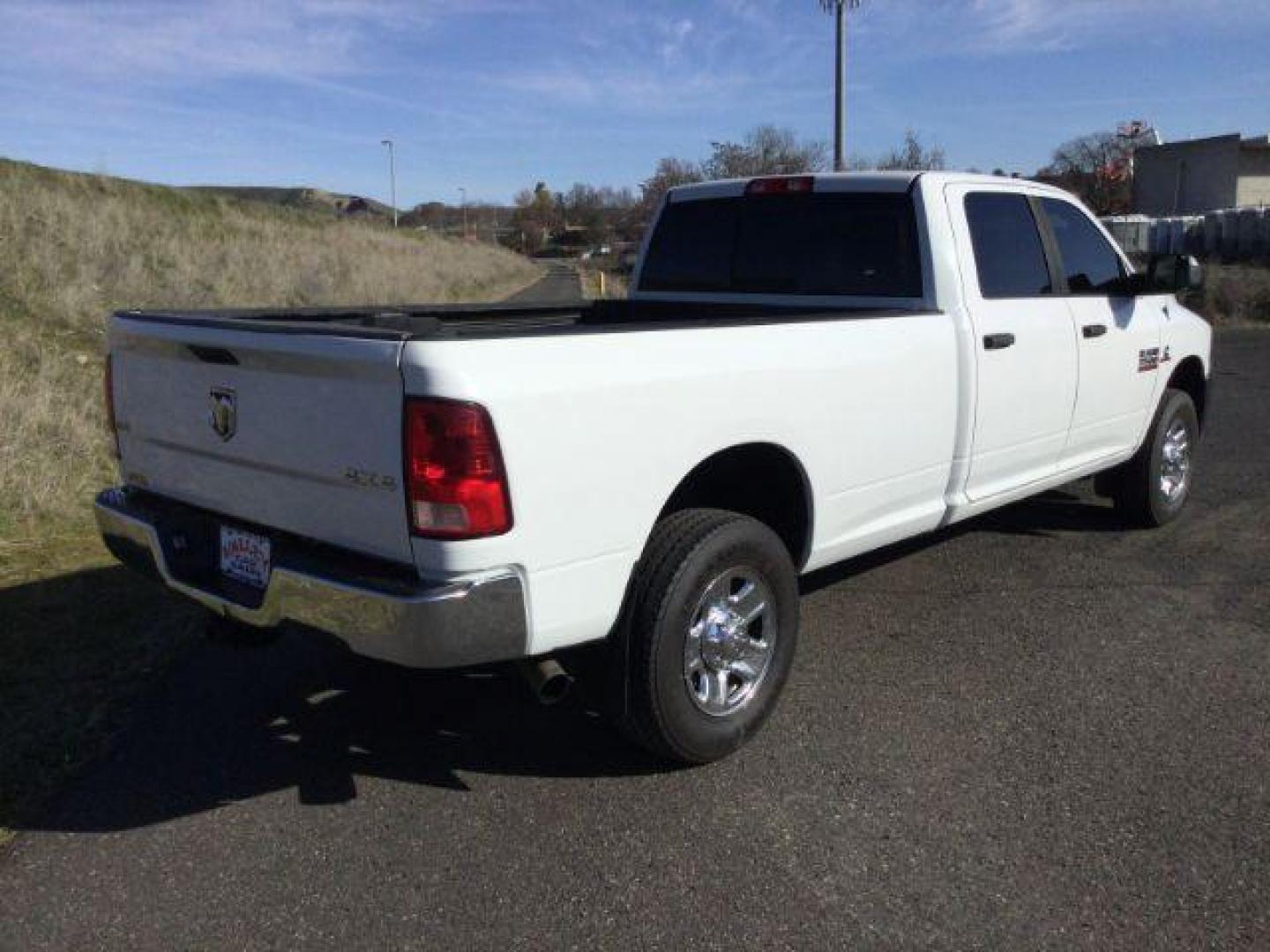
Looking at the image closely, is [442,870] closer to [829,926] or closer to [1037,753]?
[829,926]

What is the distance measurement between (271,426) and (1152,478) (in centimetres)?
504

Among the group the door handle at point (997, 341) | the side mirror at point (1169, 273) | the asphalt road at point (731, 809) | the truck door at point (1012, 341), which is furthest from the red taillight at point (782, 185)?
the side mirror at point (1169, 273)

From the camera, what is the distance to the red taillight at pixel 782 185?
16.4 ft

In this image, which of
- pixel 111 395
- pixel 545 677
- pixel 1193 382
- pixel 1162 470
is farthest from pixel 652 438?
pixel 1193 382

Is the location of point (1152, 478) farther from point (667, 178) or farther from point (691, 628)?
point (667, 178)

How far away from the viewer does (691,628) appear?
11.3ft

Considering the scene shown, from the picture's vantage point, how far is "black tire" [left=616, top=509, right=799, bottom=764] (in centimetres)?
329

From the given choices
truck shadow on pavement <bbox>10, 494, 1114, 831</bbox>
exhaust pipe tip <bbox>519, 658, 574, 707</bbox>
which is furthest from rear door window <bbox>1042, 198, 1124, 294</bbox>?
exhaust pipe tip <bbox>519, 658, 574, 707</bbox>

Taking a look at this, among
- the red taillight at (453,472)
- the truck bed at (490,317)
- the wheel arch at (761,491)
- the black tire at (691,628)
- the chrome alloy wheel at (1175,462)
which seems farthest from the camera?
the chrome alloy wheel at (1175,462)

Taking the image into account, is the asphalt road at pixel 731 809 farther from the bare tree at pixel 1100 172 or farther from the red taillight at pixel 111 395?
the bare tree at pixel 1100 172

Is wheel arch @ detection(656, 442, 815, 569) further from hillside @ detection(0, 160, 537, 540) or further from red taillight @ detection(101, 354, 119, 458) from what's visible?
hillside @ detection(0, 160, 537, 540)

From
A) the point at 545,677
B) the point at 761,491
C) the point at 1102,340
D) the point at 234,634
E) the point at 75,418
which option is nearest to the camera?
the point at 545,677

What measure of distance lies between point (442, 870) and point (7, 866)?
123cm

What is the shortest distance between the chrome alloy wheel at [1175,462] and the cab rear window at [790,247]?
8.62ft
